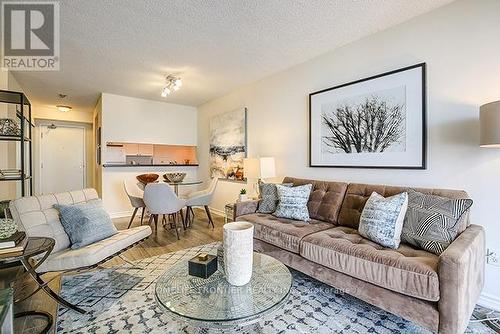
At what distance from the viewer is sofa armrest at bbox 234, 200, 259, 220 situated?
9.85 ft

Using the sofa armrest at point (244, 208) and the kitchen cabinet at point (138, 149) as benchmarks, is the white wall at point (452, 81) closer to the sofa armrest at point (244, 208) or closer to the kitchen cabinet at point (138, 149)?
the sofa armrest at point (244, 208)

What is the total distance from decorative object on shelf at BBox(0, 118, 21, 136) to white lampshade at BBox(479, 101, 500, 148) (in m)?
4.26

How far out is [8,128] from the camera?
2709 millimetres

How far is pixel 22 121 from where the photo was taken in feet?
8.77

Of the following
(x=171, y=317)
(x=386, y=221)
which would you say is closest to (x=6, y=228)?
(x=171, y=317)

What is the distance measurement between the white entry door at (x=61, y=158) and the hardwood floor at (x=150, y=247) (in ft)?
10.8

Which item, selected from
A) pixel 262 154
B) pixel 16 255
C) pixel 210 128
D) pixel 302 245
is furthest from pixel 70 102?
pixel 302 245

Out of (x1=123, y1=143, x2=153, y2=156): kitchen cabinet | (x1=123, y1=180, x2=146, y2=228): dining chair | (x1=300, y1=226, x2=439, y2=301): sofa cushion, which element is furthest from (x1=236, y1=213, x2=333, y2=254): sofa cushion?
(x1=123, y1=143, x2=153, y2=156): kitchen cabinet

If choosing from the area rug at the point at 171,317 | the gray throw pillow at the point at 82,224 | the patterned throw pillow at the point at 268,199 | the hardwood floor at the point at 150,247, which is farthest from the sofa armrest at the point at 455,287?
the gray throw pillow at the point at 82,224

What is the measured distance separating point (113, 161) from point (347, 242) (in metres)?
4.82

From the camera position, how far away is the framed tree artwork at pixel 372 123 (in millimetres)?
2373

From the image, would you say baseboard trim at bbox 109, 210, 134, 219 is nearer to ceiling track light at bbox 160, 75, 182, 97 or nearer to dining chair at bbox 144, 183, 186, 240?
dining chair at bbox 144, 183, 186, 240

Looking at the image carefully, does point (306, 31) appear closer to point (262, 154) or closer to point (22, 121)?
point (262, 154)

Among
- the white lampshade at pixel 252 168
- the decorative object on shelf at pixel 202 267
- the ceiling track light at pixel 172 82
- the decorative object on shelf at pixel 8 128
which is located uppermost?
the ceiling track light at pixel 172 82
